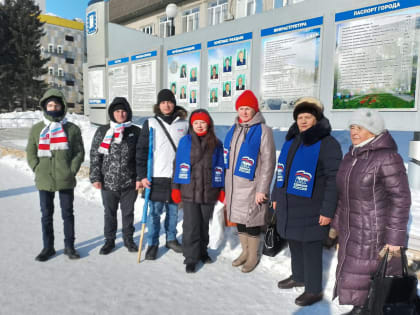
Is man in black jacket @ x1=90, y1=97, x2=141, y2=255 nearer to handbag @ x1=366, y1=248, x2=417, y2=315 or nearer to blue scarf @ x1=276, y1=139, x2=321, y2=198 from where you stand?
blue scarf @ x1=276, y1=139, x2=321, y2=198

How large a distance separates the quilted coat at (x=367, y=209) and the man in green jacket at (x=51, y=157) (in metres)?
2.76

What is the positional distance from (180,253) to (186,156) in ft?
4.15

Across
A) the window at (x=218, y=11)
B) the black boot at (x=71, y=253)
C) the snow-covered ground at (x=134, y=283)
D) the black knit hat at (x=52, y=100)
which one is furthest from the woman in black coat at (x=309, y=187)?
the window at (x=218, y=11)

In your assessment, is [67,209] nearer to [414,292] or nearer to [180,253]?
[180,253]

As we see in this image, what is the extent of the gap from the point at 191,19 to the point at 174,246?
40.4 ft

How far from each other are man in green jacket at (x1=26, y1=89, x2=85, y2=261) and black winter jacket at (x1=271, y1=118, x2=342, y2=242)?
2.32 metres

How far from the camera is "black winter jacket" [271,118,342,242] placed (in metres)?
2.41

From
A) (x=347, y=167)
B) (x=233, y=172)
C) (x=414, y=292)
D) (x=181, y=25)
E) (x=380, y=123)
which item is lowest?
(x=414, y=292)

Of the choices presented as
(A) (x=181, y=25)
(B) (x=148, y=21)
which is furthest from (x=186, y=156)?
(B) (x=148, y=21)

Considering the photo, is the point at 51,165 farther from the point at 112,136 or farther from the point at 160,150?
the point at 160,150

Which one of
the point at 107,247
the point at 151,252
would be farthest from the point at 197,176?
the point at 107,247

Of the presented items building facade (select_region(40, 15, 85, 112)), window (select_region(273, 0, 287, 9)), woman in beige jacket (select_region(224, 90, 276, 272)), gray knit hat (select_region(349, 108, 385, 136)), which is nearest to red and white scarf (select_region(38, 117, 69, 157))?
woman in beige jacket (select_region(224, 90, 276, 272))

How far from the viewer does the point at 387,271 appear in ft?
7.06

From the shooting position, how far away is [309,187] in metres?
2.48
